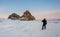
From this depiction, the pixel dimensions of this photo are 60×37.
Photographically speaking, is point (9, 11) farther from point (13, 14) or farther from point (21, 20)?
point (21, 20)

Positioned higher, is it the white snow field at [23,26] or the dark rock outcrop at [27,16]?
the dark rock outcrop at [27,16]

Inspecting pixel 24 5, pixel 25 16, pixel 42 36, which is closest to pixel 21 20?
pixel 25 16

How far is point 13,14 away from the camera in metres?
5.22

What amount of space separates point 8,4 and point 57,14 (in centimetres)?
190

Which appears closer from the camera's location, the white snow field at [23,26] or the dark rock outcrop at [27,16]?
the white snow field at [23,26]

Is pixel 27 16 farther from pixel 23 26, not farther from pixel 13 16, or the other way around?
pixel 23 26

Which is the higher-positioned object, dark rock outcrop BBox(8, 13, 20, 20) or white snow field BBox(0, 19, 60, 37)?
dark rock outcrop BBox(8, 13, 20, 20)

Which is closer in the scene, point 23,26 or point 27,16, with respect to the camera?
point 27,16

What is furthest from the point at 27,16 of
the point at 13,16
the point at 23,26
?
the point at 23,26

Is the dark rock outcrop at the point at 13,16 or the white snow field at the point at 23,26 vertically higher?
the dark rock outcrop at the point at 13,16

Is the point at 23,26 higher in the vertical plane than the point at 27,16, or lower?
lower

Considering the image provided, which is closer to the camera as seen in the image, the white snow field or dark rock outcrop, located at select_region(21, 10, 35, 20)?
the white snow field

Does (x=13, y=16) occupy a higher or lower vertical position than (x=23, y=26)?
higher

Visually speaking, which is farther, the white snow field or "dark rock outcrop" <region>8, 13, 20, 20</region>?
"dark rock outcrop" <region>8, 13, 20, 20</region>
